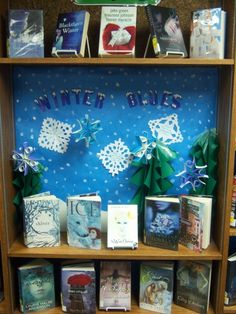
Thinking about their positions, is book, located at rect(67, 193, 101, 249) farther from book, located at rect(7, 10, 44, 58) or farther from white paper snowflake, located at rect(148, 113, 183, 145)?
book, located at rect(7, 10, 44, 58)

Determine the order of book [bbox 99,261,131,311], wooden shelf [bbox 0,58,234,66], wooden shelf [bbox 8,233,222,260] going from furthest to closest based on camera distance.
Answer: book [bbox 99,261,131,311] → wooden shelf [bbox 8,233,222,260] → wooden shelf [bbox 0,58,234,66]

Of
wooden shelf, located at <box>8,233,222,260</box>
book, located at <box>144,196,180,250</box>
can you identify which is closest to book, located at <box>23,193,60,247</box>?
wooden shelf, located at <box>8,233,222,260</box>

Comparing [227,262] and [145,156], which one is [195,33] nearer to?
[145,156]

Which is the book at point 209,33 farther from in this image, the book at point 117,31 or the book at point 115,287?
the book at point 115,287

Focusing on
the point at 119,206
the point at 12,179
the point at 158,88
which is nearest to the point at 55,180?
the point at 12,179

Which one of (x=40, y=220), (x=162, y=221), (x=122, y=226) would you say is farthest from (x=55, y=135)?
(x=162, y=221)

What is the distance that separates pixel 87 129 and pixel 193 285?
892 millimetres

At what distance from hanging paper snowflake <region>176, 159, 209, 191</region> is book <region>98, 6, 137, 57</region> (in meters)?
0.59

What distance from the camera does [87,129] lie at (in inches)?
62.9

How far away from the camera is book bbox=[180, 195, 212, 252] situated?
5.01ft

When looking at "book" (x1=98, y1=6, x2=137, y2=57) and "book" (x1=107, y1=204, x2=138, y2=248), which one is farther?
"book" (x1=107, y1=204, x2=138, y2=248)

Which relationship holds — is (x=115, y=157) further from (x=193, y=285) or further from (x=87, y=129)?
(x=193, y=285)

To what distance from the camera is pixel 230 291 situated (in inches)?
61.8

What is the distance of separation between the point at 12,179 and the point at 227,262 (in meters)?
1.07
